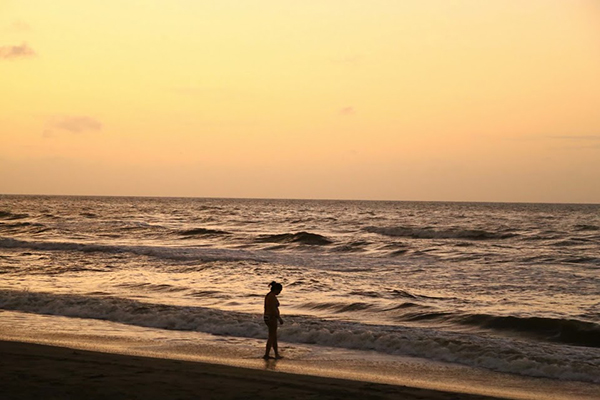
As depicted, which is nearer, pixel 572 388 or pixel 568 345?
pixel 572 388

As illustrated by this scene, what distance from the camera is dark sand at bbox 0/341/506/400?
824 centimetres

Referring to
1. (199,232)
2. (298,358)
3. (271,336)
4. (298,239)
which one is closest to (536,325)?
(298,358)

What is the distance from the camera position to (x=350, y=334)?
1395 cm

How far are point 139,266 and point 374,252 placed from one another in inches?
510

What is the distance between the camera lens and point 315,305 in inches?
718

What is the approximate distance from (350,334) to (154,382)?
5866mm

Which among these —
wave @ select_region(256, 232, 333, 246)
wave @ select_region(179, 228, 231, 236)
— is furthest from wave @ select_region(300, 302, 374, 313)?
wave @ select_region(179, 228, 231, 236)

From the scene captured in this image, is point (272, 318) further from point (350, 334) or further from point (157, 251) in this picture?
point (157, 251)

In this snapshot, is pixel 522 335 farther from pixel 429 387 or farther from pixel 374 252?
pixel 374 252

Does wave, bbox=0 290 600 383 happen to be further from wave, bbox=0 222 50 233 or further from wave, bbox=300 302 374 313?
wave, bbox=0 222 50 233

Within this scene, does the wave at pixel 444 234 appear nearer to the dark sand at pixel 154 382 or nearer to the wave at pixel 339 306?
the wave at pixel 339 306

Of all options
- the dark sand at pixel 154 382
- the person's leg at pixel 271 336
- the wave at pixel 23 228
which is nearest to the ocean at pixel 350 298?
the person's leg at pixel 271 336

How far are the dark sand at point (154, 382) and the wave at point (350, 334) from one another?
3203 millimetres

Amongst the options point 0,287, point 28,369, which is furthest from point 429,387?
point 0,287
